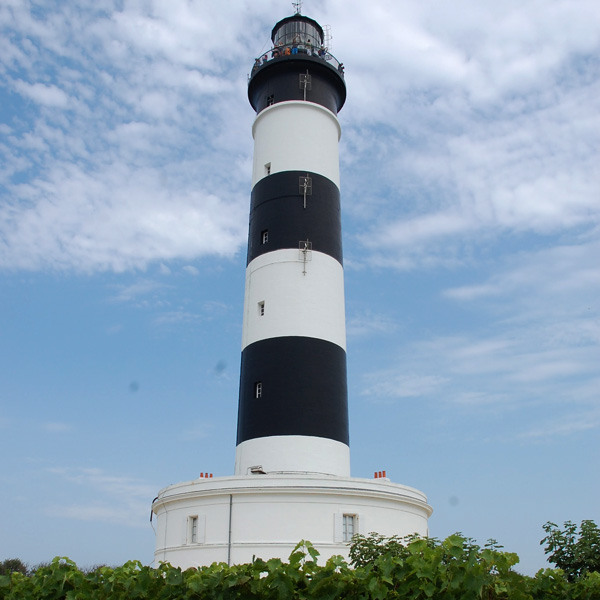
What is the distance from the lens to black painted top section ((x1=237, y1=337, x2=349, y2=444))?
18.1 metres

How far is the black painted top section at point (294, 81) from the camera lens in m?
22.4

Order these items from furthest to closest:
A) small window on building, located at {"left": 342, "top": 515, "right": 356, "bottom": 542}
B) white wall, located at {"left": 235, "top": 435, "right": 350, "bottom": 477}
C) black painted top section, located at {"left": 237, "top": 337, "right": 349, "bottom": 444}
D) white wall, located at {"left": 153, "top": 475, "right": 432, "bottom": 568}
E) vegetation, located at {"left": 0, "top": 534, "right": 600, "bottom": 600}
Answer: black painted top section, located at {"left": 237, "top": 337, "right": 349, "bottom": 444}
white wall, located at {"left": 235, "top": 435, "right": 350, "bottom": 477}
small window on building, located at {"left": 342, "top": 515, "right": 356, "bottom": 542}
white wall, located at {"left": 153, "top": 475, "right": 432, "bottom": 568}
vegetation, located at {"left": 0, "top": 534, "right": 600, "bottom": 600}

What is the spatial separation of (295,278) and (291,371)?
2935 millimetres

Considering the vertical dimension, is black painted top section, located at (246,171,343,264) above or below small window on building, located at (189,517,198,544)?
above

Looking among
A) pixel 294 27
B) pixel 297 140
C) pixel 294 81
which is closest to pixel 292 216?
pixel 297 140

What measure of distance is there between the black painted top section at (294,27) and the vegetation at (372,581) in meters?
21.5

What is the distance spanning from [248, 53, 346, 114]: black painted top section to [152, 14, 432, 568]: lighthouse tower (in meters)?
0.04

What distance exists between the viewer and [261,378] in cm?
1878

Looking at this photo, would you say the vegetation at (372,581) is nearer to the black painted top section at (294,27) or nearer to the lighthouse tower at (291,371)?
the lighthouse tower at (291,371)

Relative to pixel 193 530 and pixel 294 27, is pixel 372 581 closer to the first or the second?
pixel 193 530

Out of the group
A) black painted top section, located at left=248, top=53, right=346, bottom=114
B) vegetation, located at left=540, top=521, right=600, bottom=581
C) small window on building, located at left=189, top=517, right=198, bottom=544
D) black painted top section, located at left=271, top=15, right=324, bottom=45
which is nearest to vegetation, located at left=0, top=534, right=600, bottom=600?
vegetation, located at left=540, top=521, right=600, bottom=581

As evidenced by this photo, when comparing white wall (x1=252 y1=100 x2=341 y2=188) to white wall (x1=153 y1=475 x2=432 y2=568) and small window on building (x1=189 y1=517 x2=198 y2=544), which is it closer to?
white wall (x1=153 y1=475 x2=432 y2=568)

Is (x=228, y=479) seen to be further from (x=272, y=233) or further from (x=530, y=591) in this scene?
(x=530, y=591)

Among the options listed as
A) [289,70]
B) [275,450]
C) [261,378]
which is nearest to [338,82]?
[289,70]
